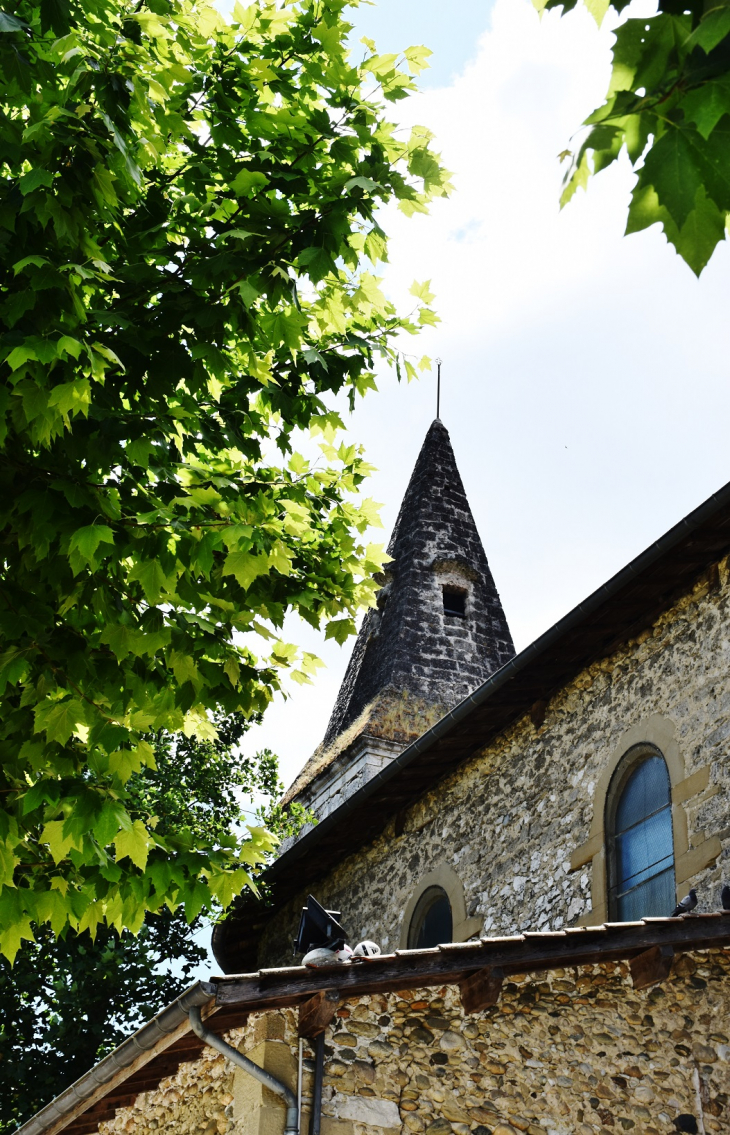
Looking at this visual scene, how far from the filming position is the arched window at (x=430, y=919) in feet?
32.0

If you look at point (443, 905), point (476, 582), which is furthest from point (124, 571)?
point (476, 582)

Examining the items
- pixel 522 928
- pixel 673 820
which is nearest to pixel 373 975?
pixel 673 820

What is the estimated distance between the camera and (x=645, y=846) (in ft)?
25.5

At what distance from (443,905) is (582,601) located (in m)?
3.42

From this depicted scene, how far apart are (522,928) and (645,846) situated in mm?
1337

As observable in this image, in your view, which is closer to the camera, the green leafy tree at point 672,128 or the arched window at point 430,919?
the green leafy tree at point 672,128

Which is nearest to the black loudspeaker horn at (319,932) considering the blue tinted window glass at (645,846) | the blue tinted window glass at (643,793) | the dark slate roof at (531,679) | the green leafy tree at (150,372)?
the green leafy tree at (150,372)

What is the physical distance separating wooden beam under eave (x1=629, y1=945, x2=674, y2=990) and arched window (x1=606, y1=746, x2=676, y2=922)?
1431 mm

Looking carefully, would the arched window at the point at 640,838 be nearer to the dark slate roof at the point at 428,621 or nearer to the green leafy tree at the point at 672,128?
the green leafy tree at the point at 672,128

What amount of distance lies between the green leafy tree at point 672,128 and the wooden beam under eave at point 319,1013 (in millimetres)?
4297

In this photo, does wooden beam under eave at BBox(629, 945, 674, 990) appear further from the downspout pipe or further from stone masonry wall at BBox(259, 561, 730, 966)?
the downspout pipe

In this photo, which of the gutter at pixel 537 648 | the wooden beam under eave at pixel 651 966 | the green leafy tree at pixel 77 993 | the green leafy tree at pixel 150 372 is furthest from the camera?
the green leafy tree at pixel 77 993

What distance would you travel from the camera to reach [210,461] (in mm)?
5195

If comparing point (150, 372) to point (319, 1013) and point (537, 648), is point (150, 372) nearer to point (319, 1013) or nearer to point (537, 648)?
point (319, 1013)
